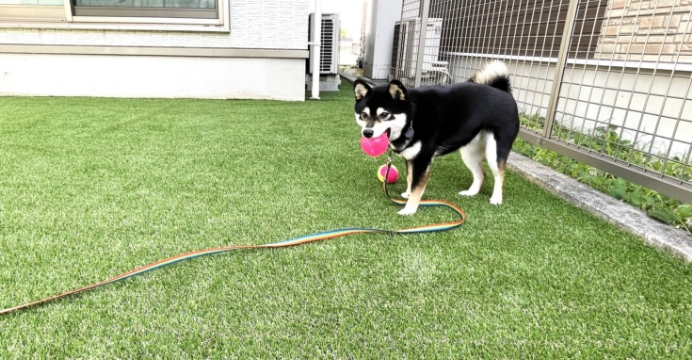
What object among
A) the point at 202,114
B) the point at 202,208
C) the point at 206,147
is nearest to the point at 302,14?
the point at 202,114

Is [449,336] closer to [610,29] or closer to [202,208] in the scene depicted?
[202,208]

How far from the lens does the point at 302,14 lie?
18.0ft

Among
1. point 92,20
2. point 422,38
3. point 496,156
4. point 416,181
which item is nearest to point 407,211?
point 416,181

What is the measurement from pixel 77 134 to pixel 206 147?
1.26m

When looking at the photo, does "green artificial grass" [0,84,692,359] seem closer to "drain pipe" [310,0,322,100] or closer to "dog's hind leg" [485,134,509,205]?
"dog's hind leg" [485,134,509,205]

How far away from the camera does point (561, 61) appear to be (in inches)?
111

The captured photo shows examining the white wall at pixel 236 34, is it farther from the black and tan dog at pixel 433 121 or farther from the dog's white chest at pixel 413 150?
the dog's white chest at pixel 413 150

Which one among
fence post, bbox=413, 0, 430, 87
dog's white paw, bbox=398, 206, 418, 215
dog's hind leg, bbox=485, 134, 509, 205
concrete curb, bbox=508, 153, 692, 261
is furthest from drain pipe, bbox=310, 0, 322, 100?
dog's white paw, bbox=398, 206, 418, 215

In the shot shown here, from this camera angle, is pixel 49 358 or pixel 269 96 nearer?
pixel 49 358

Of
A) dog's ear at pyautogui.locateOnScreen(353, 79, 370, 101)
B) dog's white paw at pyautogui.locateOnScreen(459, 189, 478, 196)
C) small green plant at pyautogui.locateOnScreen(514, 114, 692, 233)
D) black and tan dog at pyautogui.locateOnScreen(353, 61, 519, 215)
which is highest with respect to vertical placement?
dog's ear at pyautogui.locateOnScreen(353, 79, 370, 101)

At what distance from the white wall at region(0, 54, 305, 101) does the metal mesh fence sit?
2290mm

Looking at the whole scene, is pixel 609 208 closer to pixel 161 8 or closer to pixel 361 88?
pixel 361 88

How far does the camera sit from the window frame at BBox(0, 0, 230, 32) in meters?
5.27

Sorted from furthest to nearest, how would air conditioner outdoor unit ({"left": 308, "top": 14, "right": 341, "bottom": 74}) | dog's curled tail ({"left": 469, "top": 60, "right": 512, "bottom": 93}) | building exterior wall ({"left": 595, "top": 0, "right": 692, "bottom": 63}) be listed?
1. air conditioner outdoor unit ({"left": 308, "top": 14, "right": 341, "bottom": 74})
2. building exterior wall ({"left": 595, "top": 0, "right": 692, "bottom": 63})
3. dog's curled tail ({"left": 469, "top": 60, "right": 512, "bottom": 93})
